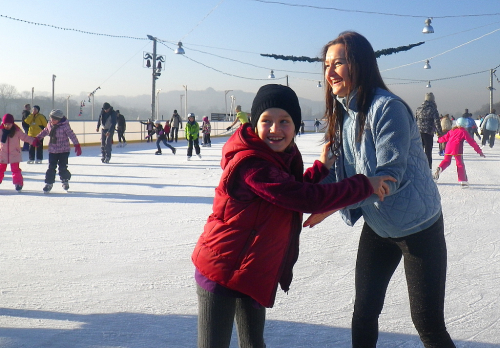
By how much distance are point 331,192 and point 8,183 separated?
26.2 ft

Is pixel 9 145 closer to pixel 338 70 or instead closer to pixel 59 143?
pixel 59 143

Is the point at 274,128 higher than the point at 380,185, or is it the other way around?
the point at 274,128

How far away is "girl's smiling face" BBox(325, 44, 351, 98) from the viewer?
183 centimetres

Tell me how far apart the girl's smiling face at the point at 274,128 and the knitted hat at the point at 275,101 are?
2 centimetres

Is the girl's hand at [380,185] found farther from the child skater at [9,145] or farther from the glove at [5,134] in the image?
the glove at [5,134]

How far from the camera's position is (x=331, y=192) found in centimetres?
160

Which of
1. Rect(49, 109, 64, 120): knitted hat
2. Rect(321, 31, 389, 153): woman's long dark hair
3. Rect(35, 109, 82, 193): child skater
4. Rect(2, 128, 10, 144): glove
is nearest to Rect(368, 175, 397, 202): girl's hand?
Rect(321, 31, 389, 153): woman's long dark hair

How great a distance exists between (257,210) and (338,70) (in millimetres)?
605

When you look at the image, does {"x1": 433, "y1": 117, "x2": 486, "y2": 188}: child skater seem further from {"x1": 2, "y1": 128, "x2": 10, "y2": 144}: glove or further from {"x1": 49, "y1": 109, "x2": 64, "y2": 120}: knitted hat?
{"x1": 2, "y1": 128, "x2": 10, "y2": 144}: glove

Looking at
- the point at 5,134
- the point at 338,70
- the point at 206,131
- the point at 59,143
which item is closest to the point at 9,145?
the point at 5,134

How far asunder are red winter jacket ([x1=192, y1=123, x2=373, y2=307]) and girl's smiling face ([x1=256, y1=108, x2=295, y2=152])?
0.03 m

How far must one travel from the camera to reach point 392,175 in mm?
1688

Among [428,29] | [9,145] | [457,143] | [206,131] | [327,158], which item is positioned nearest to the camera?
[327,158]

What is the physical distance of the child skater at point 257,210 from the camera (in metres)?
1.59
